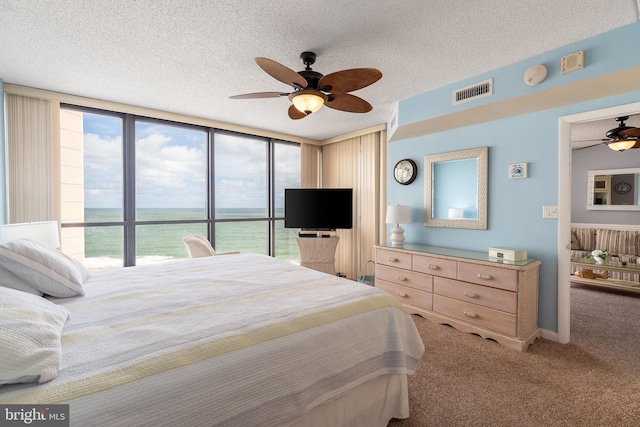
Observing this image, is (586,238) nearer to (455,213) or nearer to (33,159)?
(455,213)

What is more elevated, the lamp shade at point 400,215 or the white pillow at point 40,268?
the lamp shade at point 400,215

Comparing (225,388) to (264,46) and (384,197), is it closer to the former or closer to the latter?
(264,46)

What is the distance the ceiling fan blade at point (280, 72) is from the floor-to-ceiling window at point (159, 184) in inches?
105

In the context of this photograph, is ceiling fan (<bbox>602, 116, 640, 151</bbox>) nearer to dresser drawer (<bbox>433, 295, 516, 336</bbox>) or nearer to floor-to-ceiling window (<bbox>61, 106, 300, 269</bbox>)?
dresser drawer (<bbox>433, 295, 516, 336</bbox>)

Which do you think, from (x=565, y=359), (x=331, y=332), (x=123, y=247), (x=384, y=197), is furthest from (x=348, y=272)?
(x=331, y=332)

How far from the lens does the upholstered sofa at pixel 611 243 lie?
4.15 m

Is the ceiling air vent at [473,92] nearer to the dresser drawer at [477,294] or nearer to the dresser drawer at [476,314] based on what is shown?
the dresser drawer at [477,294]

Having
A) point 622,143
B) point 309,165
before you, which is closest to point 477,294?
point 622,143

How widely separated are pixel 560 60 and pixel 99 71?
13.2 feet

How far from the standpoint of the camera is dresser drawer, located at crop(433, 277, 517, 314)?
7.95ft

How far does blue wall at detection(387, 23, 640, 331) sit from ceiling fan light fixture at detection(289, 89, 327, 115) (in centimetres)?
153

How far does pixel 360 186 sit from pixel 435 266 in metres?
2.19

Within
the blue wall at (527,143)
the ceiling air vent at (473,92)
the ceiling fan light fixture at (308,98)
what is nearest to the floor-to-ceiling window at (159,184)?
the ceiling fan light fixture at (308,98)

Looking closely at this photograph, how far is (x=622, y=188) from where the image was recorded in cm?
485
